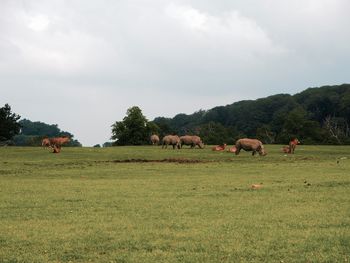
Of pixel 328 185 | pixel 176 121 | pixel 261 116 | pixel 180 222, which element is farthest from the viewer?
pixel 176 121

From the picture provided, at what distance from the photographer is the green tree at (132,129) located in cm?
9075

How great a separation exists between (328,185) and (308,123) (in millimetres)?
89764

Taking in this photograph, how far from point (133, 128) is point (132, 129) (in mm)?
257

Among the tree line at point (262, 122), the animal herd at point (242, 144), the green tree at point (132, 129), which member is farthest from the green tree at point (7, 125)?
the animal herd at point (242, 144)

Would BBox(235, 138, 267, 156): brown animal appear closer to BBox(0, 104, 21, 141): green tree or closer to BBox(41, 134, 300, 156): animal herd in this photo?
BBox(41, 134, 300, 156): animal herd

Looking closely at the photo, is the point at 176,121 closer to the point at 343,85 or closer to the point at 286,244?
the point at 343,85

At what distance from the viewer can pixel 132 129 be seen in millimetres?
91312

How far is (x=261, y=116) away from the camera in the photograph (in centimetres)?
14938

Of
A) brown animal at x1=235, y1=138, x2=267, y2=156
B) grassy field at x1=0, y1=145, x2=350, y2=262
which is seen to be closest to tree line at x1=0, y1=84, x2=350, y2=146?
brown animal at x1=235, y1=138, x2=267, y2=156

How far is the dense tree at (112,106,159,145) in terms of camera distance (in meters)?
90.7

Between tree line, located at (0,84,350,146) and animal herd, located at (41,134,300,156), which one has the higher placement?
tree line, located at (0,84,350,146)

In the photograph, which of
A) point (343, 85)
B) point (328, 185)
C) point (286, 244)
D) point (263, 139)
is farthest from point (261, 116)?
point (286, 244)

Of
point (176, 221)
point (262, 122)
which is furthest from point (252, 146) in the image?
point (262, 122)

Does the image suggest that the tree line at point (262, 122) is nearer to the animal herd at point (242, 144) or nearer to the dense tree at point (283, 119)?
the dense tree at point (283, 119)
